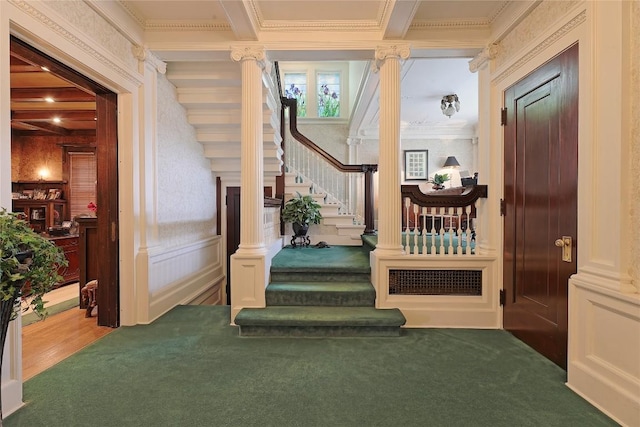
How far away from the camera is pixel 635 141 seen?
163 centimetres

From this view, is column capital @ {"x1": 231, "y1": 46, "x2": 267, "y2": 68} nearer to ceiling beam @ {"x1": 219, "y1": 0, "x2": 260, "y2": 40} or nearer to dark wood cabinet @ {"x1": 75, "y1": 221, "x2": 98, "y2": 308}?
ceiling beam @ {"x1": 219, "y1": 0, "x2": 260, "y2": 40}

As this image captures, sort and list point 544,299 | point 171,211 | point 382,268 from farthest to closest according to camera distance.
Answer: point 171,211, point 382,268, point 544,299

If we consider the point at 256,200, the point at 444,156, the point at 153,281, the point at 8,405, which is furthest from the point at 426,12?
the point at 444,156

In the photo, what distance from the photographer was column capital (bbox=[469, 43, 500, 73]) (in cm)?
296

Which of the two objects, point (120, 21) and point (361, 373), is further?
point (120, 21)

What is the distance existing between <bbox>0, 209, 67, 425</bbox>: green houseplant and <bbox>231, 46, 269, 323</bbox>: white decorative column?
1585mm

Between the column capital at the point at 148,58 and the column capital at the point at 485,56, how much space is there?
10.9ft

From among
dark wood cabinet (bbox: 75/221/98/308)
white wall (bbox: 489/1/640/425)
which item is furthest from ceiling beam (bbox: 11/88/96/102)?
white wall (bbox: 489/1/640/425)

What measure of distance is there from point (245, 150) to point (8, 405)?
2374 mm

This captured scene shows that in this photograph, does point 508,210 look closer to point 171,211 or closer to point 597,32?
point 597,32

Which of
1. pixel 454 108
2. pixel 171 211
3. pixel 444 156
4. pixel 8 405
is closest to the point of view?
pixel 8 405

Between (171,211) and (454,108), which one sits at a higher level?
(454,108)

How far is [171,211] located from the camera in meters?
3.56

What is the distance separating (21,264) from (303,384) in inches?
64.4
